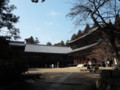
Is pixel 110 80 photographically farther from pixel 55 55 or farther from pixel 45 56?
pixel 55 55

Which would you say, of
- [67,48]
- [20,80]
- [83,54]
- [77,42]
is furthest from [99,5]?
[67,48]

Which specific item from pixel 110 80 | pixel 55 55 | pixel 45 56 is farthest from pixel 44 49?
pixel 110 80

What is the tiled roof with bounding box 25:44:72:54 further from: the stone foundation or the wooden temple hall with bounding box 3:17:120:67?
the stone foundation

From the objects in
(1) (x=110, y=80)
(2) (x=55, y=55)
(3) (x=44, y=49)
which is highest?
(3) (x=44, y=49)

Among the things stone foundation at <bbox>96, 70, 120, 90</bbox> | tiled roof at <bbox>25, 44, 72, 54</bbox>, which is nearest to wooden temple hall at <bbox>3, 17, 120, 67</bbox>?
tiled roof at <bbox>25, 44, 72, 54</bbox>

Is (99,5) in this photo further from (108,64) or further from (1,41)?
(108,64)

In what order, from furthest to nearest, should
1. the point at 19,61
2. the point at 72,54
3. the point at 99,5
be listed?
1. the point at 72,54
2. the point at 99,5
3. the point at 19,61

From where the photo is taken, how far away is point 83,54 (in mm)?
32188

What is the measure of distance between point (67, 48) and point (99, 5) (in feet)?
103

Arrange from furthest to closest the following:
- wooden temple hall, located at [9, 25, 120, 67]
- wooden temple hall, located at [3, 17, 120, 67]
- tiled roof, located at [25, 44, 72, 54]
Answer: tiled roof, located at [25, 44, 72, 54] → wooden temple hall, located at [9, 25, 120, 67] → wooden temple hall, located at [3, 17, 120, 67]

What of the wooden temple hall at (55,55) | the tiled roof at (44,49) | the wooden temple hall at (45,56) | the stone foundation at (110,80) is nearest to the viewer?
the stone foundation at (110,80)

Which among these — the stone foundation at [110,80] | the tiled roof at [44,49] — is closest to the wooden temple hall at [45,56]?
the tiled roof at [44,49]

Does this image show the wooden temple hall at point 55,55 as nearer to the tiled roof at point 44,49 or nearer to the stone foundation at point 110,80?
the tiled roof at point 44,49

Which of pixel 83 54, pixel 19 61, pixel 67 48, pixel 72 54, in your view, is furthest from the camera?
pixel 67 48
